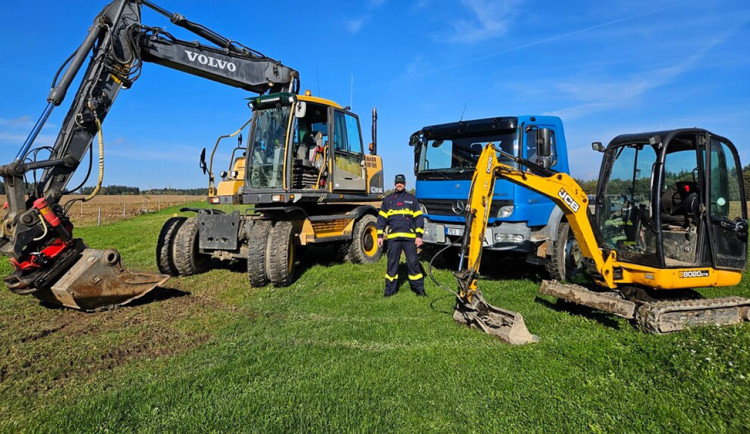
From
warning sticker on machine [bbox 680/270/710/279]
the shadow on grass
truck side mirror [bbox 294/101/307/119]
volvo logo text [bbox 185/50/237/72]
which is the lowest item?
the shadow on grass

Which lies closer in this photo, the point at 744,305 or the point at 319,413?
the point at 319,413

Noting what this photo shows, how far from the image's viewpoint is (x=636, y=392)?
143 inches

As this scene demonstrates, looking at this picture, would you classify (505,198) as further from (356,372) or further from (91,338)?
(91,338)

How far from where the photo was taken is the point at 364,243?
9.95 m

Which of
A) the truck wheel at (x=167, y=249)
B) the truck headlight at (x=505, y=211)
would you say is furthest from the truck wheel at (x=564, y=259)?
the truck wheel at (x=167, y=249)

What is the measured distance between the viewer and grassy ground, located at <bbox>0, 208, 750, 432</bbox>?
329cm

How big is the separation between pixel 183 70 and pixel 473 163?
17.1 feet

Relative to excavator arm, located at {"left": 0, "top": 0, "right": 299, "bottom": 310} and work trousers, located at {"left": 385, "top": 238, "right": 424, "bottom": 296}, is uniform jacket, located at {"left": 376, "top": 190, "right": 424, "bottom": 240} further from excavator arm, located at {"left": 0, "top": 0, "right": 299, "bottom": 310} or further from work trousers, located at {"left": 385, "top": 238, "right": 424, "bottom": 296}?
excavator arm, located at {"left": 0, "top": 0, "right": 299, "bottom": 310}

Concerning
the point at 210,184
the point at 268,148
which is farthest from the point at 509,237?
the point at 210,184

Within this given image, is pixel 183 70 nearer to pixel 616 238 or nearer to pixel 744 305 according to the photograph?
pixel 616 238

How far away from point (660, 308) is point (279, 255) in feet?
17.3

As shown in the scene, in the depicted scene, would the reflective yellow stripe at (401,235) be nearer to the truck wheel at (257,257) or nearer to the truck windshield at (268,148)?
the truck wheel at (257,257)

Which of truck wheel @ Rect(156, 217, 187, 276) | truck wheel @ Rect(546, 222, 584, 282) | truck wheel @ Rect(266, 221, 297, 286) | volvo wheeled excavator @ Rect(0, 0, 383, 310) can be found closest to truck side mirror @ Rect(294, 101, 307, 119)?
volvo wheeled excavator @ Rect(0, 0, 383, 310)

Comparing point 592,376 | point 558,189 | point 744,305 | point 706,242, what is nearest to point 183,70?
point 558,189
